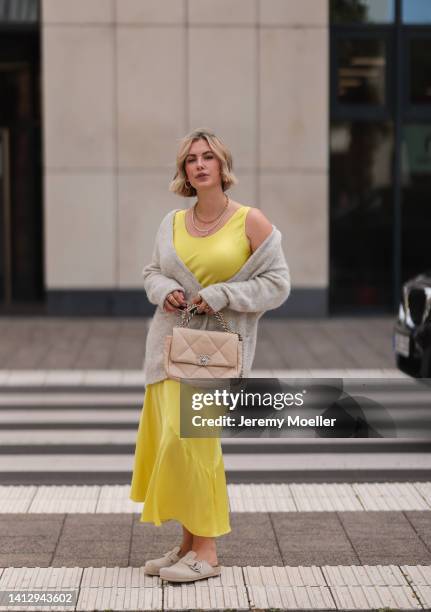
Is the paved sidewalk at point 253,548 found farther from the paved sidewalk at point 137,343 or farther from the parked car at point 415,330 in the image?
the paved sidewalk at point 137,343

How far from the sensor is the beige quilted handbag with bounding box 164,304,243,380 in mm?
4695

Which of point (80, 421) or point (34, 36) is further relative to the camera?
point (34, 36)

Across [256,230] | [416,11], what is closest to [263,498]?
[256,230]

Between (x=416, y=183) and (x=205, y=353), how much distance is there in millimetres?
11790

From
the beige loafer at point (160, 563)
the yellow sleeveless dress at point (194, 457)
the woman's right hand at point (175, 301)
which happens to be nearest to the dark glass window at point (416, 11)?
the yellow sleeveless dress at point (194, 457)

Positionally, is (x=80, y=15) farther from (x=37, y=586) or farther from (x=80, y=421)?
(x=37, y=586)

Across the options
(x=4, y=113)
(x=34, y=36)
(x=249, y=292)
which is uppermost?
(x=34, y=36)

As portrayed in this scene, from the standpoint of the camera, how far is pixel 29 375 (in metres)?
10.7

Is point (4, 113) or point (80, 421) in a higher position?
point (4, 113)

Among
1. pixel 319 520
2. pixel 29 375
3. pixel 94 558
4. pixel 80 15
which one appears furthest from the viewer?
→ pixel 80 15

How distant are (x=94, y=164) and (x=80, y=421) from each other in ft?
23.6

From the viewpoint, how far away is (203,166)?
4891mm

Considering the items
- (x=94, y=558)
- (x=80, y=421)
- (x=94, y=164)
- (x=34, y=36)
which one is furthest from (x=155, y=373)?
(x=34, y=36)

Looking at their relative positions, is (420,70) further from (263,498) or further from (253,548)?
(253,548)
